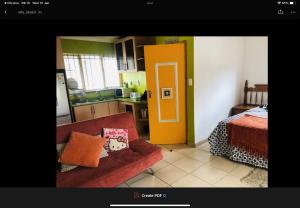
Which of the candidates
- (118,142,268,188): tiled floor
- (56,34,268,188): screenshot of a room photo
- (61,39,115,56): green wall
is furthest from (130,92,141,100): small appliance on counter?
(118,142,268,188): tiled floor

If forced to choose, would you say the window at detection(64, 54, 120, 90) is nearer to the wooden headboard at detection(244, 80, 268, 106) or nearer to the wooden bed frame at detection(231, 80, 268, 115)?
the wooden bed frame at detection(231, 80, 268, 115)

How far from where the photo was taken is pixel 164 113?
2.79 meters

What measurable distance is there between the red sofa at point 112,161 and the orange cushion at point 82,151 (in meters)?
0.06

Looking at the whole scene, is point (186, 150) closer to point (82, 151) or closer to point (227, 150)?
point (227, 150)

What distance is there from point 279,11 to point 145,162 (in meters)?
1.51

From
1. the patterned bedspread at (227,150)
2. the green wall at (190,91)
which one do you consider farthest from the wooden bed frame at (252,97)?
the green wall at (190,91)

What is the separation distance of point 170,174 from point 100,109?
2146mm

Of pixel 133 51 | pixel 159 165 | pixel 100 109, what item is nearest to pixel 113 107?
pixel 100 109

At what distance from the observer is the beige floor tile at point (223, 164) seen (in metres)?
1.97

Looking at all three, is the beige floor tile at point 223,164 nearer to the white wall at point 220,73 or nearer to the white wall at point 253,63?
the white wall at point 220,73

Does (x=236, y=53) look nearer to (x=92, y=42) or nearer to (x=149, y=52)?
(x=149, y=52)

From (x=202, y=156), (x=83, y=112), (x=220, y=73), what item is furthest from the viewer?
(x=83, y=112)

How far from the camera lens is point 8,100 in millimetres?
509

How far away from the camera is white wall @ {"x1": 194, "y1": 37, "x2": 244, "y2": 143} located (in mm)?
2541
